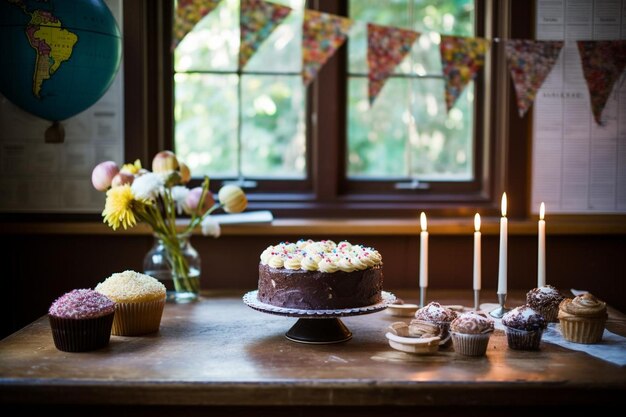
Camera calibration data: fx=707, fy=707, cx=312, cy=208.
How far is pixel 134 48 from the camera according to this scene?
2.64m

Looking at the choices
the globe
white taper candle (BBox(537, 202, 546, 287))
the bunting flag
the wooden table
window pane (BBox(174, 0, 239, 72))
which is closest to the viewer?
the wooden table

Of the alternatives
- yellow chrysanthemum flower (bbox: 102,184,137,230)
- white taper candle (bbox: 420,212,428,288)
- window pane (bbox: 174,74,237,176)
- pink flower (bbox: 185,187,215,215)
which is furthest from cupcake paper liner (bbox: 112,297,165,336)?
window pane (bbox: 174,74,237,176)

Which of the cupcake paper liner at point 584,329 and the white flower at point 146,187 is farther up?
the white flower at point 146,187

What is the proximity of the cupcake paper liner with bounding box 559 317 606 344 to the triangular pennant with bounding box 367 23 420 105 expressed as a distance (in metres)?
1.23

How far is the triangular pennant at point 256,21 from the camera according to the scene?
2.65m

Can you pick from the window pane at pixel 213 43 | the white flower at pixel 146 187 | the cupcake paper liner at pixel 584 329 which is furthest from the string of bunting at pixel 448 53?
the cupcake paper liner at pixel 584 329

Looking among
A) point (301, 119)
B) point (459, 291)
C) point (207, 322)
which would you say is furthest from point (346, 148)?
point (207, 322)

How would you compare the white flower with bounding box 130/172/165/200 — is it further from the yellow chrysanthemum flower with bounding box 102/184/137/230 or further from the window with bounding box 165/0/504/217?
the window with bounding box 165/0/504/217

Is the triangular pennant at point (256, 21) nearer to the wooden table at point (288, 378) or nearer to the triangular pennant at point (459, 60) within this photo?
the triangular pennant at point (459, 60)

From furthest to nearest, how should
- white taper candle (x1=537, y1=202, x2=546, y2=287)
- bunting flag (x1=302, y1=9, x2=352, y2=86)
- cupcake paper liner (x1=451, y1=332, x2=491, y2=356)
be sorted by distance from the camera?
1. bunting flag (x1=302, y1=9, x2=352, y2=86)
2. white taper candle (x1=537, y1=202, x2=546, y2=287)
3. cupcake paper liner (x1=451, y1=332, x2=491, y2=356)

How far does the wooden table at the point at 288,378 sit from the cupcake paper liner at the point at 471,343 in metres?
0.02

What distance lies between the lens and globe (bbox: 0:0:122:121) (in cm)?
196

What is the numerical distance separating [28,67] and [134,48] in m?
0.71

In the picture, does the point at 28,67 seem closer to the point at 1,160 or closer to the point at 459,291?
the point at 1,160
